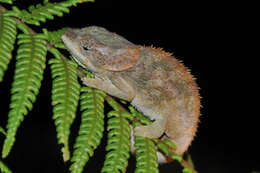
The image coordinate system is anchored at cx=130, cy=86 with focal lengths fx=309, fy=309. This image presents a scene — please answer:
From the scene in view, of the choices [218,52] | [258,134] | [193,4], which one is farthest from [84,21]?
[258,134]

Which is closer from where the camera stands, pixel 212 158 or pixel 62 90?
pixel 62 90

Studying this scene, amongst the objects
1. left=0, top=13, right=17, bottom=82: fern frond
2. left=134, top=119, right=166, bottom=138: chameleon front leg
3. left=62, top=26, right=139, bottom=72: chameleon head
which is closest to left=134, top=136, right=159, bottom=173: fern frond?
left=134, top=119, right=166, bottom=138: chameleon front leg

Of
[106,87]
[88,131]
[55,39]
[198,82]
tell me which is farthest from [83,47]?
[198,82]

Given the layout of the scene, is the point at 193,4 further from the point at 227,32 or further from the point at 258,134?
the point at 258,134

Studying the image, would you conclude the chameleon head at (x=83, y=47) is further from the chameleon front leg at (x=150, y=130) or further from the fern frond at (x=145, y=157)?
the fern frond at (x=145, y=157)

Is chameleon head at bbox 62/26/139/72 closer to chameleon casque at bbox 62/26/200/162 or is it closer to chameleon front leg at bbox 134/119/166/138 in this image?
chameleon casque at bbox 62/26/200/162
